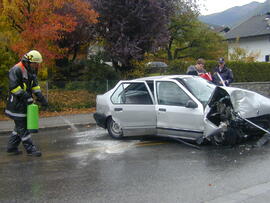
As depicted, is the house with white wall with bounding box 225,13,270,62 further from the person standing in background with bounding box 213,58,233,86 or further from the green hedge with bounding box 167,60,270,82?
the person standing in background with bounding box 213,58,233,86

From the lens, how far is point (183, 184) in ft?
18.2

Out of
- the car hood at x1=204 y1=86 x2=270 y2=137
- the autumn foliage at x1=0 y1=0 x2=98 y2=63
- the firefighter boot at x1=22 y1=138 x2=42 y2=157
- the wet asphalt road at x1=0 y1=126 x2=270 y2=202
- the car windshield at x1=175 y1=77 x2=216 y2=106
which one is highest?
the autumn foliage at x1=0 y1=0 x2=98 y2=63

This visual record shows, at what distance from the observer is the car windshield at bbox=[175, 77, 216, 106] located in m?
8.22

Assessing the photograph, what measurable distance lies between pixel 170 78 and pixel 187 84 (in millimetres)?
437

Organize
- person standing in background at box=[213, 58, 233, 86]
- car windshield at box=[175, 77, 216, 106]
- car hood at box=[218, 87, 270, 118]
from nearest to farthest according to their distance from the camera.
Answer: car hood at box=[218, 87, 270, 118]
car windshield at box=[175, 77, 216, 106]
person standing in background at box=[213, 58, 233, 86]

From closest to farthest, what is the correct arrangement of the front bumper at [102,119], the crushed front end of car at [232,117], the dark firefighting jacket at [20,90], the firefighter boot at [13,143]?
the dark firefighting jacket at [20,90]
the crushed front end of car at [232,117]
the firefighter boot at [13,143]
the front bumper at [102,119]

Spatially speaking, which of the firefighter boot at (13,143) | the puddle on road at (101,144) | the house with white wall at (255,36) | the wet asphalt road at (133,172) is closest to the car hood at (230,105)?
the wet asphalt road at (133,172)

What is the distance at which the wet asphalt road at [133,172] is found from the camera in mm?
5176

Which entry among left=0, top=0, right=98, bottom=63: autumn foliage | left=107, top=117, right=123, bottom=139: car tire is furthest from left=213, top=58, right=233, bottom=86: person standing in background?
left=0, top=0, right=98, bottom=63: autumn foliage

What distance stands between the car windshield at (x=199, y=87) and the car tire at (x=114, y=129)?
1.87 metres

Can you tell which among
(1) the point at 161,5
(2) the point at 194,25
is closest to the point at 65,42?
(1) the point at 161,5

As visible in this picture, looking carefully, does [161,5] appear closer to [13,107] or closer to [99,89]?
[99,89]

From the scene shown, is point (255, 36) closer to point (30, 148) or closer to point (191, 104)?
point (191, 104)

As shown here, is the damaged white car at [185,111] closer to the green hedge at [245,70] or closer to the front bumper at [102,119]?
the front bumper at [102,119]
